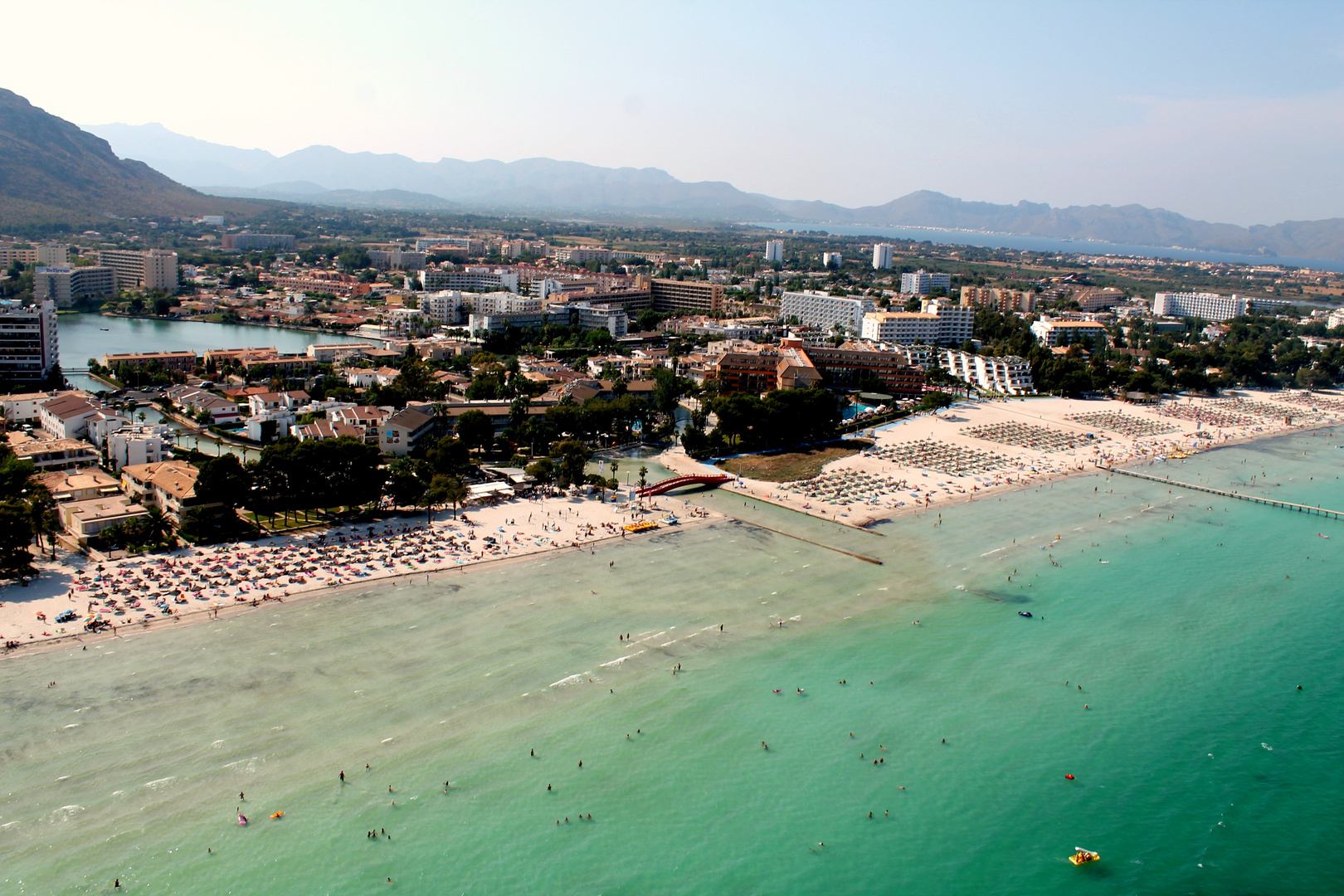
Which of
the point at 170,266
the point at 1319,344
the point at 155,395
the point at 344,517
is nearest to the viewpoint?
the point at 344,517

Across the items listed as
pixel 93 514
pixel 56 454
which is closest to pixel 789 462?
pixel 93 514

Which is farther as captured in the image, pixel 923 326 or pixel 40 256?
pixel 40 256

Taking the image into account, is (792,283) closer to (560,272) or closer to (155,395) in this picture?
(560,272)

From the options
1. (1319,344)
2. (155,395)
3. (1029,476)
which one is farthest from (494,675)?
(1319,344)

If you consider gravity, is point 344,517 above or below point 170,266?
below

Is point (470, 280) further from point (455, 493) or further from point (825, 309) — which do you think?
point (455, 493)

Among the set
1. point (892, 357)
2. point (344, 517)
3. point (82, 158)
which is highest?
point (82, 158)

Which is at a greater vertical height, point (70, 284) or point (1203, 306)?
point (1203, 306)
